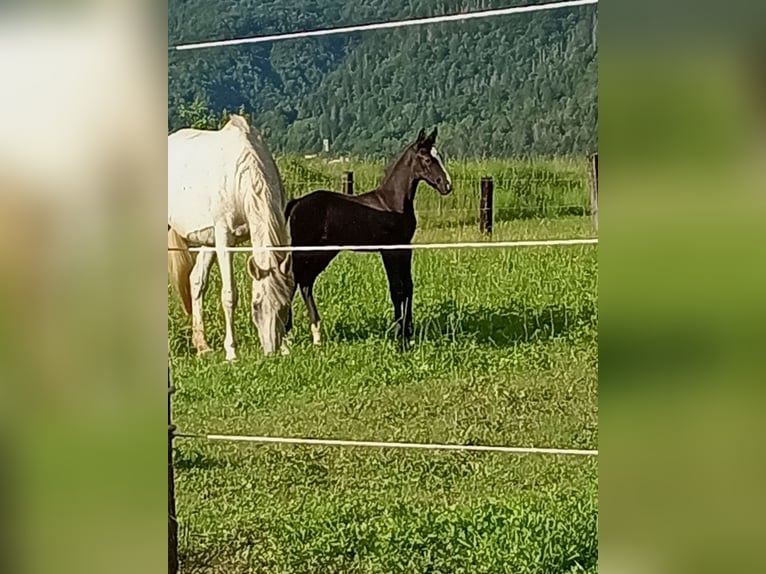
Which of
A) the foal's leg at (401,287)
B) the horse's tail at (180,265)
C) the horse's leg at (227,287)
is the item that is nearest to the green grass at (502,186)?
the foal's leg at (401,287)

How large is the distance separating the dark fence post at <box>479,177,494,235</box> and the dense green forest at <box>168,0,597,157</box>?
71mm

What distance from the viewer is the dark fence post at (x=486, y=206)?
269cm

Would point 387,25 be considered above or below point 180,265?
above

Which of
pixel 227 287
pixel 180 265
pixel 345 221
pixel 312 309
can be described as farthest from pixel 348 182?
pixel 180 265

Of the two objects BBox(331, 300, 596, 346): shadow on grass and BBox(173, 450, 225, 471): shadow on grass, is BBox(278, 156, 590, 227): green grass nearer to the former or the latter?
BBox(331, 300, 596, 346): shadow on grass

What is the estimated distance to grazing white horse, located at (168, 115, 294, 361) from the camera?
9.62ft

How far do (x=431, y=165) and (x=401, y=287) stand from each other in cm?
31

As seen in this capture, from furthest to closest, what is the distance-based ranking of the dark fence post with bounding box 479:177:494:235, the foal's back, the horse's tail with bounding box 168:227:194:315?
the horse's tail with bounding box 168:227:194:315, the foal's back, the dark fence post with bounding box 479:177:494:235

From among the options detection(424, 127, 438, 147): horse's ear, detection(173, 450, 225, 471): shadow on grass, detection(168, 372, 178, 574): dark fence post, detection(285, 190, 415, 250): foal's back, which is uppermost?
detection(424, 127, 438, 147): horse's ear

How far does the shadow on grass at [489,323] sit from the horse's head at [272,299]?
0.21 m

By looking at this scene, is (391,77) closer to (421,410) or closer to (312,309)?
(312,309)

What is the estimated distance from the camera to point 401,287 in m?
2.79

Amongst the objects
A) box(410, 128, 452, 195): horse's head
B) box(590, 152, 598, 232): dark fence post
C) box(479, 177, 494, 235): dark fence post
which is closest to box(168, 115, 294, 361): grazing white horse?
box(410, 128, 452, 195): horse's head
